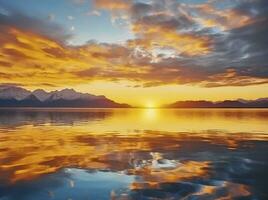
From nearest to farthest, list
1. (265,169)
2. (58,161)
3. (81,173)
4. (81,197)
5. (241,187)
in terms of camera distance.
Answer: (81,197) → (241,187) → (81,173) → (265,169) → (58,161)

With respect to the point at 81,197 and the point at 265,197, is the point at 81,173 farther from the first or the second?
the point at 265,197

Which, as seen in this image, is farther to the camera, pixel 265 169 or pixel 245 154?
pixel 245 154

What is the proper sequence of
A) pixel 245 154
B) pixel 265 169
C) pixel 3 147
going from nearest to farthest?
pixel 265 169 → pixel 245 154 → pixel 3 147

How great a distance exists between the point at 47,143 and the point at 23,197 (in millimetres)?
18596

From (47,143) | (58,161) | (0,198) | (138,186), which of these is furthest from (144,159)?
(47,143)

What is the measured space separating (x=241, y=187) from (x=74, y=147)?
17.2m

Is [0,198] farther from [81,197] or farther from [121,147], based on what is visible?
[121,147]

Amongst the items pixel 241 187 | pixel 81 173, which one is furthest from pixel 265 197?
pixel 81 173

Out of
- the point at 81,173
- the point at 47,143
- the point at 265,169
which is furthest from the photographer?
the point at 47,143

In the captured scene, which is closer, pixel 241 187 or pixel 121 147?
pixel 241 187

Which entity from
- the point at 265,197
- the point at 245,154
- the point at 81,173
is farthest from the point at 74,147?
the point at 265,197

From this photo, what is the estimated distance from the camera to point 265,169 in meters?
18.6

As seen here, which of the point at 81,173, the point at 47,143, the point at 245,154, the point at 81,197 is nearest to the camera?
the point at 81,197

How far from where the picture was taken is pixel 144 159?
21.9 metres
